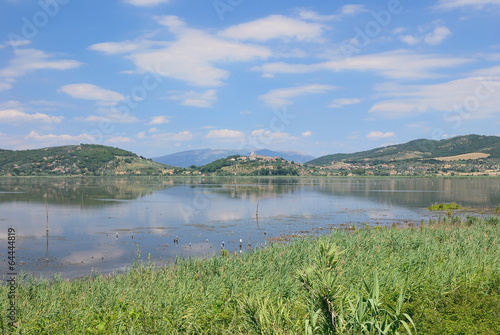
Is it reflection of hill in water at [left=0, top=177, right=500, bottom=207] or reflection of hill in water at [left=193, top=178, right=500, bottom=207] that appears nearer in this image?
reflection of hill in water at [left=0, top=177, right=500, bottom=207]

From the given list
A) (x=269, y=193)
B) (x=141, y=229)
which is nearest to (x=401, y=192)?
(x=269, y=193)

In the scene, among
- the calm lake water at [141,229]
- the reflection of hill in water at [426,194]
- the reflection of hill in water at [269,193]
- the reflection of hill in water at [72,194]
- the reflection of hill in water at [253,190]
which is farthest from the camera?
the reflection of hill in water at [253,190]

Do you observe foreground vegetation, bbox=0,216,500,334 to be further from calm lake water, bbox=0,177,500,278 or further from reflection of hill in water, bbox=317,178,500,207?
reflection of hill in water, bbox=317,178,500,207

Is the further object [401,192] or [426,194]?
[401,192]

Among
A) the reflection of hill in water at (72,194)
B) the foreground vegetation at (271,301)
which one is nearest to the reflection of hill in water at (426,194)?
the reflection of hill in water at (72,194)

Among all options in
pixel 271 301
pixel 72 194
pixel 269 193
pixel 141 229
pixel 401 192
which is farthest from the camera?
pixel 401 192

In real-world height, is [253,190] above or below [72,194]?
below

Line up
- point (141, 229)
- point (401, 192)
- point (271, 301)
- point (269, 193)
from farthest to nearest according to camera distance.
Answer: point (401, 192), point (269, 193), point (141, 229), point (271, 301)

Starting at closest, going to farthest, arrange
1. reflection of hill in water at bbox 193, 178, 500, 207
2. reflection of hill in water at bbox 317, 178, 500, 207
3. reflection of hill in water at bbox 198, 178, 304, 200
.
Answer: reflection of hill in water at bbox 317, 178, 500, 207 < reflection of hill in water at bbox 193, 178, 500, 207 < reflection of hill in water at bbox 198, 178, 304, 200

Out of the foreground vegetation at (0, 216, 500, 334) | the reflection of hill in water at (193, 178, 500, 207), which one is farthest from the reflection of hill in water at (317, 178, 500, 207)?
the foreground vegetation at (0, 216, 500, 334)

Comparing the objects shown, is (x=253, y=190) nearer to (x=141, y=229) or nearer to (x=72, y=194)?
(x=72, y=194)

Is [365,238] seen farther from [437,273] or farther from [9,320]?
[9,320]

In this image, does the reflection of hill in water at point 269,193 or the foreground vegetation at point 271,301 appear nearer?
the foreground vegetation at point 271,301

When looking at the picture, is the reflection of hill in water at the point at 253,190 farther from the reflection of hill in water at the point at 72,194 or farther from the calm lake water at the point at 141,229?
the calm lake water at the point at 141,229
